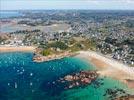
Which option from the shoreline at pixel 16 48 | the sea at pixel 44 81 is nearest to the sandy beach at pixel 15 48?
the shoreline at pixel 16 48

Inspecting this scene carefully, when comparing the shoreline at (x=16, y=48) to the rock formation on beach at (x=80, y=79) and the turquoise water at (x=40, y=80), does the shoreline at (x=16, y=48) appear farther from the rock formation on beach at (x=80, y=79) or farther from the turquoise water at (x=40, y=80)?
the rock formation on beach at (x=80, y=79)

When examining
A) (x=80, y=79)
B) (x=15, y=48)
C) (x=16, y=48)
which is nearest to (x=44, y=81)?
→ (x=80, y=79)

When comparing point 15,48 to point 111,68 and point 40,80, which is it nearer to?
point 111,68

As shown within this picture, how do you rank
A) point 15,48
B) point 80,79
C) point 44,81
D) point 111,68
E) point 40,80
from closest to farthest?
point 44,81 → point 80,79 → point 40,80 → point 111,68 → point 15,48

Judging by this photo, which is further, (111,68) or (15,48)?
(15,48)

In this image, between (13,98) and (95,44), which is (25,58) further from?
(13,98)

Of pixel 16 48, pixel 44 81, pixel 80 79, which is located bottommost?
pixel 16 48
